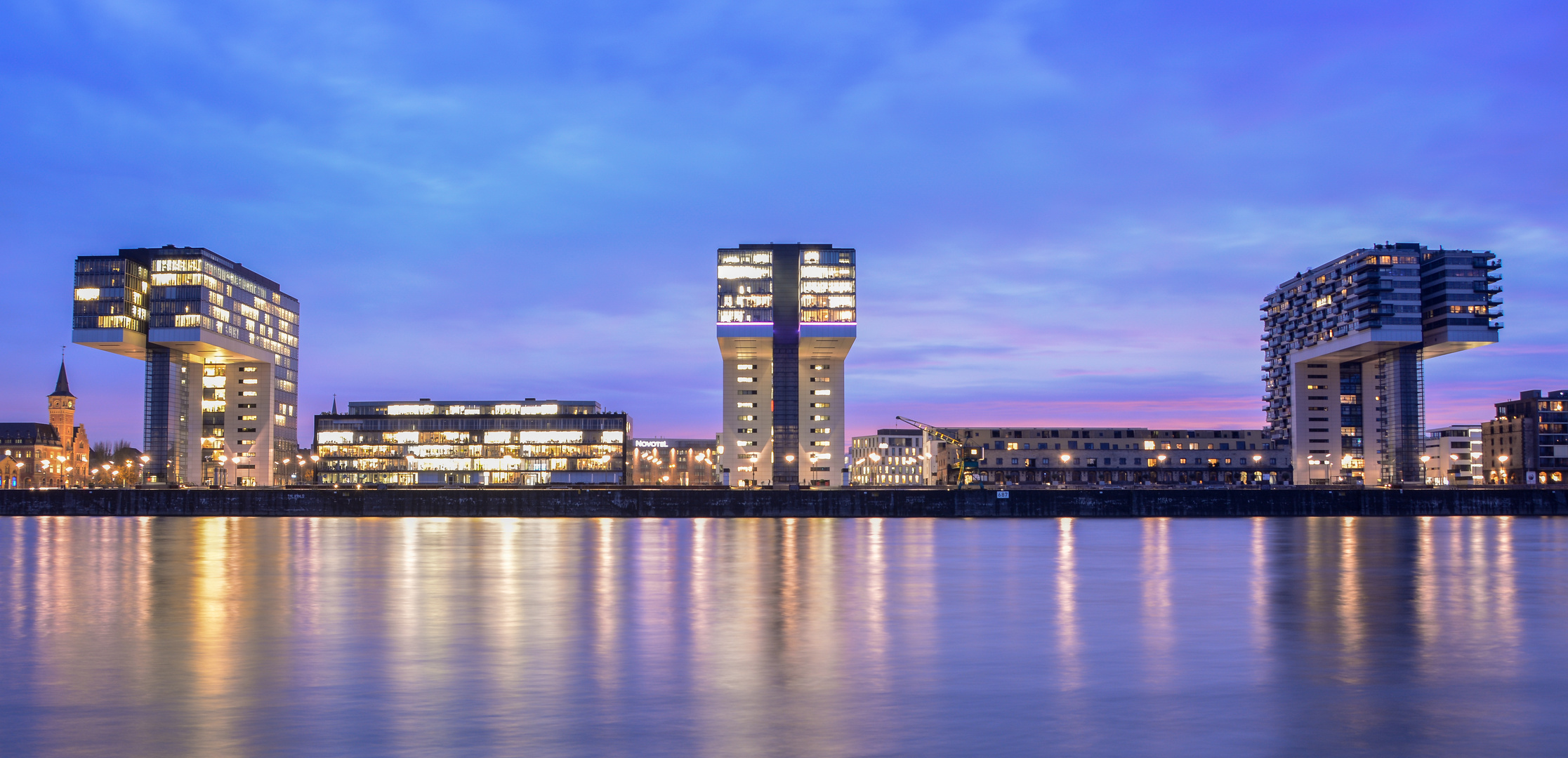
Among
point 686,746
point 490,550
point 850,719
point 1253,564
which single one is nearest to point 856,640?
point 850,719

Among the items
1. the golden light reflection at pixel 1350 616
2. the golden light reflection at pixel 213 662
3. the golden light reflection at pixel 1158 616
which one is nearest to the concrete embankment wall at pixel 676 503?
the golden light reflection at pixel 1158 616

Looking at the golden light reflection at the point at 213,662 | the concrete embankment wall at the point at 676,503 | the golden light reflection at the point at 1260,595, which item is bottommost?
the concrete embankment wall at the point at 676,503

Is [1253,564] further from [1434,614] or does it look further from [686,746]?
[686,746]

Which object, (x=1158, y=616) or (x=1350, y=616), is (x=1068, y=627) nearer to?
(x=1158, y=616)

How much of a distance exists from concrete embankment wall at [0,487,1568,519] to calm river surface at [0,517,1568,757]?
7554 cm

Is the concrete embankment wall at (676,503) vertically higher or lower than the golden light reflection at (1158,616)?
lower

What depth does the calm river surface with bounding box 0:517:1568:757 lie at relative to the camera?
1444 centimetres

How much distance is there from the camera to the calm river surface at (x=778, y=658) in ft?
47.4

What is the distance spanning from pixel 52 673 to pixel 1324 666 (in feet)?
71.5

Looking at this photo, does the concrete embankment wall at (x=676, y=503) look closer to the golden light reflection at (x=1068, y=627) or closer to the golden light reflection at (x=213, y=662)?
the golden light reflection at (x=1068, y=627)

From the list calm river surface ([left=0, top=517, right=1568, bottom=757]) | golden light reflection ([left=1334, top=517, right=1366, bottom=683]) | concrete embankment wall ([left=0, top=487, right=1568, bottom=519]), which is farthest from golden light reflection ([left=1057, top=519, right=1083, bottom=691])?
concrete embankment wall ([left=0, top=487, right=1568, bottom=519])

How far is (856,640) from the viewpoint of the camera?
23062 millimetres

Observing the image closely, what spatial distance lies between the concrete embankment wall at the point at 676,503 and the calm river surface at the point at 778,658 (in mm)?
75536

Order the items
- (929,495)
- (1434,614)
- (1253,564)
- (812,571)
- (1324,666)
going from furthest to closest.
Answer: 1. (929,495)
2. (1253,564)
3. (812,571)
4. (1434,614)
5. (1324,666)
